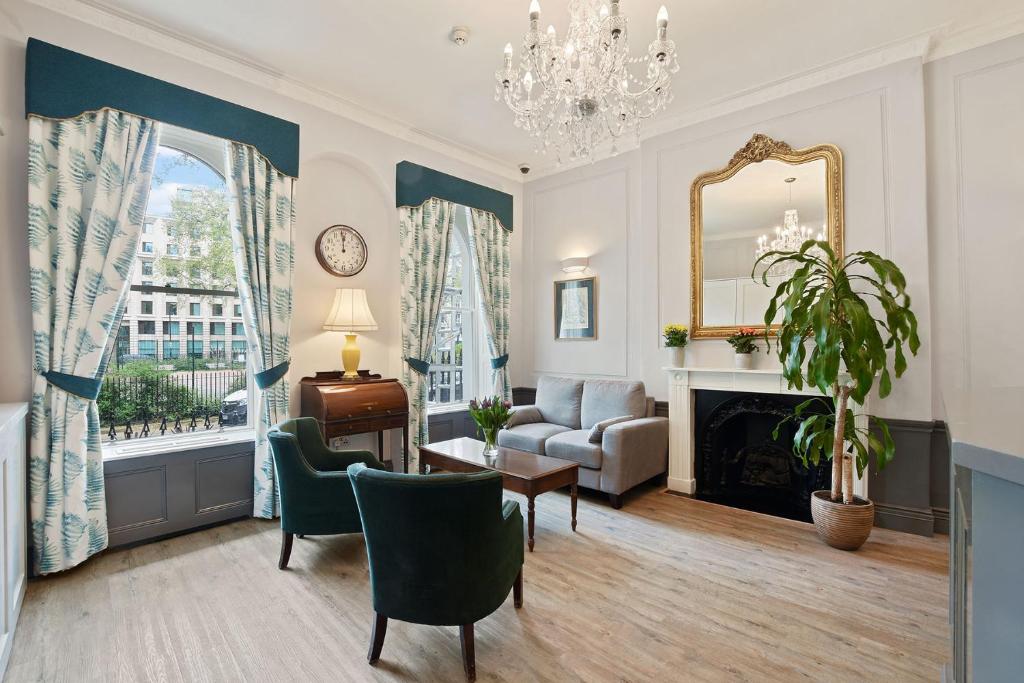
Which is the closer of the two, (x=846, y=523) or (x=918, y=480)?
(x=846, y=523)

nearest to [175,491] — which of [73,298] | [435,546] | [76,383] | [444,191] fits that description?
[76,383]

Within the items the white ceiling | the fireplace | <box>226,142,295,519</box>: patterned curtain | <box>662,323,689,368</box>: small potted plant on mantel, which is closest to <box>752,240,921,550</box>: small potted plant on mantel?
the fireplace

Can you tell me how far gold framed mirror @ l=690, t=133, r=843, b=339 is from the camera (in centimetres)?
376

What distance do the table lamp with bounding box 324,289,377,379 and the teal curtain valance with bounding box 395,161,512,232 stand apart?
1095 mm

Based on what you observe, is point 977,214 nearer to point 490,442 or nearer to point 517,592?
point 490,442

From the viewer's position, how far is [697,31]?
323cm

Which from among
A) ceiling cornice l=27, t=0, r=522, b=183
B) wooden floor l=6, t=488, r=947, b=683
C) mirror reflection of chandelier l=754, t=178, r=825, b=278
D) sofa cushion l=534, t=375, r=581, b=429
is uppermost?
ceiling cornice l=27, t=0, r=522, b=183

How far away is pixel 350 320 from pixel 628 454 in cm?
247

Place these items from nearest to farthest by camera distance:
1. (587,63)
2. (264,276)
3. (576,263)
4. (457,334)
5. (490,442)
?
(587,63), (490,442), (264,276), (576,263), (457,334)

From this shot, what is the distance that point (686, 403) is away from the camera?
4.29 m

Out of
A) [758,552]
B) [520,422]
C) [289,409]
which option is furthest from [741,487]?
[289,409]

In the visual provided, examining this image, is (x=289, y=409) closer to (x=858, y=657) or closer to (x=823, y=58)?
(x=858, y=657)

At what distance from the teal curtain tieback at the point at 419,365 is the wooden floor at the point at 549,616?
67.5 inches

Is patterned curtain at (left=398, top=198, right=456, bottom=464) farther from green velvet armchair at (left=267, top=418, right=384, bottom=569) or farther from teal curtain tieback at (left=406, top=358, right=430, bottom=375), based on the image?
green velvet armchair at (left=267, top=418, right=384, bottom=569)
